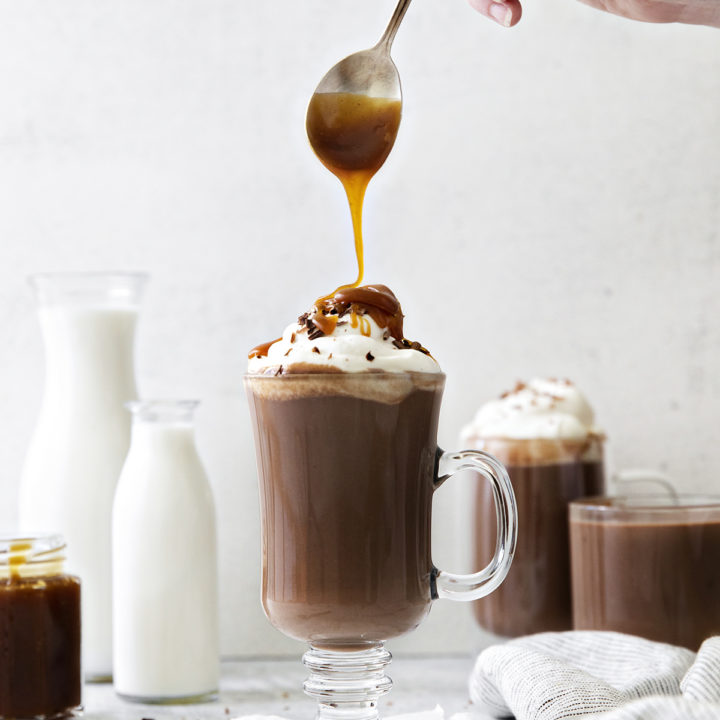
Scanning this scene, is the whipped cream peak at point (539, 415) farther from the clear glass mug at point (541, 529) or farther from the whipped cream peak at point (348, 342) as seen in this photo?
the whipped cream peak at point (348, 342)

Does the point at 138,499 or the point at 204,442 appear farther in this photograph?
the point at 204,442

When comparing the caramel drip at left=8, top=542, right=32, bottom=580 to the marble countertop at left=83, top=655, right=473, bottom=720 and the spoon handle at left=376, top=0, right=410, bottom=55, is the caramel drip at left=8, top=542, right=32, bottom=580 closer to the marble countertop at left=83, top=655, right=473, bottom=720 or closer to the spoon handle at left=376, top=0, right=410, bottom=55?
the marble countertop at left=83, top=655, right=473, bottom=720

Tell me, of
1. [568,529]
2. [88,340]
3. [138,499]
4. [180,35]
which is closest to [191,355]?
[88,340]

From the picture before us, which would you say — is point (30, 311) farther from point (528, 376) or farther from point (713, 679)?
point (713, 679)

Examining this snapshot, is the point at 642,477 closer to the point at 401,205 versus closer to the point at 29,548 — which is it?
the point at 401,205

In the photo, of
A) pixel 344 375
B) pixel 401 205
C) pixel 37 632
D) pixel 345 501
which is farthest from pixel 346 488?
pixel 401 205

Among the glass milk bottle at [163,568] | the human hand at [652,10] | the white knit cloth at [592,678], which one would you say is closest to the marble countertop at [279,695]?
the glass milk bottle at [163,568]

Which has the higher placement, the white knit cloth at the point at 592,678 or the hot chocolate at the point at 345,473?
the hot chocolate at the point at 345,473
